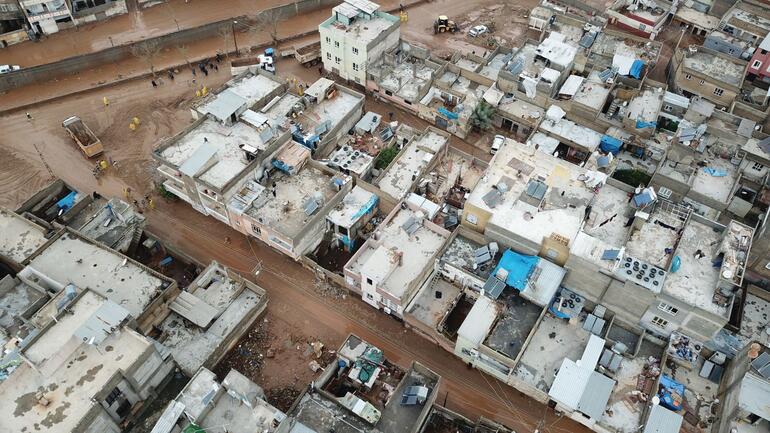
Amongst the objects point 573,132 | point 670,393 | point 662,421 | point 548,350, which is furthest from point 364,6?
point 662,421

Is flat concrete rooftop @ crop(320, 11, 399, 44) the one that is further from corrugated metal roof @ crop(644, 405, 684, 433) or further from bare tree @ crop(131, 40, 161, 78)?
corrugated metal roof @ crop(644, 405, 684, 433)

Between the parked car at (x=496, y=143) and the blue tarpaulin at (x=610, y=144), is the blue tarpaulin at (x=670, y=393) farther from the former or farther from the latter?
the parked car at (x=496, y=143)

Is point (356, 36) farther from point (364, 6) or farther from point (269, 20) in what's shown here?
point (269, 20)

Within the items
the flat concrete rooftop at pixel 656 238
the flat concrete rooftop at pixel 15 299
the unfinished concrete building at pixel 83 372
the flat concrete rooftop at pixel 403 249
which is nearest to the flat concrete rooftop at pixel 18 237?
the flat concrete rooftop at pixel 15 299

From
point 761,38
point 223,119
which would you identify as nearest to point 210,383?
point 223,119

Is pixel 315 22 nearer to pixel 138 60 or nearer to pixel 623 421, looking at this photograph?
pixel 138 60

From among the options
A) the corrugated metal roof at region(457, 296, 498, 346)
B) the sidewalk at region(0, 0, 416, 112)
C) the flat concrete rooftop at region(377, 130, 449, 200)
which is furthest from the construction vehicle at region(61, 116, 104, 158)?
the corrugated metal roof at region(457, 296, 498, 346)
